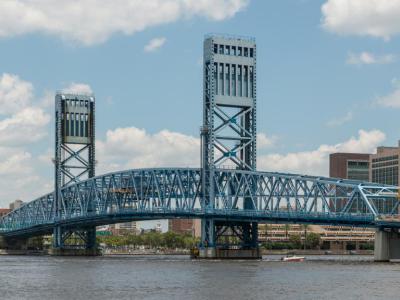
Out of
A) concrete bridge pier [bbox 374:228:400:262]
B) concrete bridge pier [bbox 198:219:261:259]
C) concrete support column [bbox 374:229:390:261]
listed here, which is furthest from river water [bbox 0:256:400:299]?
concrete bridge pier [bbox 198:219:261:259]

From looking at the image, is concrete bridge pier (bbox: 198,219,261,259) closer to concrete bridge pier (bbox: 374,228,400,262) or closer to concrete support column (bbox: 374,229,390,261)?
concrete bridge pier (bbox: 374,228,400,262)

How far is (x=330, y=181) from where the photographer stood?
162500 millimetres

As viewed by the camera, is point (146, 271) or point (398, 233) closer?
point (146, 271)

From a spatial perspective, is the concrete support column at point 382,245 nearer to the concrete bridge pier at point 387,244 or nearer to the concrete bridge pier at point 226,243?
the concrete bridge pier at point 387,244

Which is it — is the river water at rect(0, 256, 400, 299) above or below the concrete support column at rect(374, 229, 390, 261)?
below

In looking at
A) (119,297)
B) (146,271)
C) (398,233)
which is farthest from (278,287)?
(398,233)

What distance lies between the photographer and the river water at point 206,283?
93062 millimetres

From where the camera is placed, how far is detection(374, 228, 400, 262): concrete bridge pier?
5950 inches

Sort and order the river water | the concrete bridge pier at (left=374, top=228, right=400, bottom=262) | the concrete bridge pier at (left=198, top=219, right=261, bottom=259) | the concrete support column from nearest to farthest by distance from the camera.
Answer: the river water, the concrete support column, the concrete bridge pier at (left=374, top=228, right=400, bottom=262), the concrete bridge pier at (left=198, top=219, right=261, bottom=259)

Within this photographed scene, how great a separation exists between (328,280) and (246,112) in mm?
69268

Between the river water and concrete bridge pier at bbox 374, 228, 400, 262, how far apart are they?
1267 cm

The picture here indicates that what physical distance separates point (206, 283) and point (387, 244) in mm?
51291

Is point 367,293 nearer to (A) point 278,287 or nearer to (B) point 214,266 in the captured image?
(A) point 278,287

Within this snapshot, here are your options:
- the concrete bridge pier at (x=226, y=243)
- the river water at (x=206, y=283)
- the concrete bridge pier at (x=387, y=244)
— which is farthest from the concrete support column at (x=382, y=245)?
the concrete bridge pier at (x=226, y=243)
